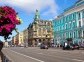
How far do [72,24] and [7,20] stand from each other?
93762 mm

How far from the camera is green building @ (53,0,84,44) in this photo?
308ft

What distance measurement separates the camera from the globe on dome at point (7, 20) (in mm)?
7973

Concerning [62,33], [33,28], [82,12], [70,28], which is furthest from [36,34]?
[82,12]

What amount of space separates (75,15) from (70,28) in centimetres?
700

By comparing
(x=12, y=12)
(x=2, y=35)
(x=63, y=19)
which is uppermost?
(x=63, y=19)

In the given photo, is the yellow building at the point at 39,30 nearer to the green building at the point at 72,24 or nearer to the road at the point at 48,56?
the green building at the point at 72,24

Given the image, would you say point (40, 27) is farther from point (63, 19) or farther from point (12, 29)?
point (12, 29)

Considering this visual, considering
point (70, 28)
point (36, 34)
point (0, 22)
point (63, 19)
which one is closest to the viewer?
point (0, 22)

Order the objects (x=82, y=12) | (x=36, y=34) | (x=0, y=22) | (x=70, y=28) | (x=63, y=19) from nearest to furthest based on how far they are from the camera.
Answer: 1. (x=0, y=22)
2. (x=82, y=12)
3. (x=70, y=28)
4. (x=63, y=19)
5. (x=36, y=34)

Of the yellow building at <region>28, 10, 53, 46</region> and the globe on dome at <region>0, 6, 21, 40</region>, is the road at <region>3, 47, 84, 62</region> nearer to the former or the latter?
the globe on dome at <region>0, 6, 21, 40</region>

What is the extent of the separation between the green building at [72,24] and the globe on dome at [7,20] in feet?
278

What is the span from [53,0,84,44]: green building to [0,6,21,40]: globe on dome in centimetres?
8477

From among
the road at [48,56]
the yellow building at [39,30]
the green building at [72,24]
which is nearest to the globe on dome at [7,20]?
the road at [48,56]

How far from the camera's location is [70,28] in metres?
104
